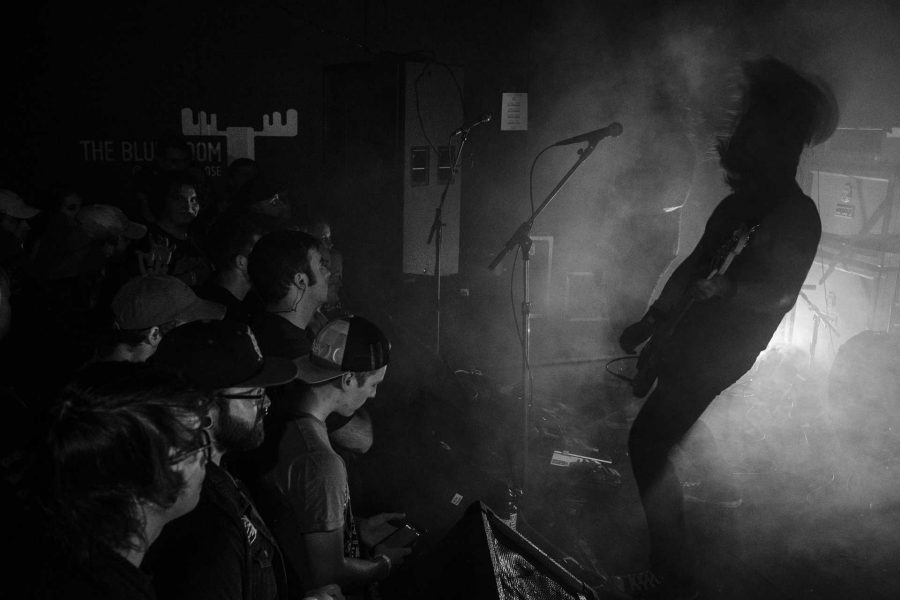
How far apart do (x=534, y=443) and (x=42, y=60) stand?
17.0ft

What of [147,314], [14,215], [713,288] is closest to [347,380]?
[147,314]

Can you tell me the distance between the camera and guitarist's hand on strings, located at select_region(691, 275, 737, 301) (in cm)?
292

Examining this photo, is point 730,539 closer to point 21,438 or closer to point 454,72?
point 21,438

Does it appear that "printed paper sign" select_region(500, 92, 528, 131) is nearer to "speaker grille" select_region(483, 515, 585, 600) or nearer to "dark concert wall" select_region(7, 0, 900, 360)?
"dark concert wall" select_region(7, 0, 900, 360)

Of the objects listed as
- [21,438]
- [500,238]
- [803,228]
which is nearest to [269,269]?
[21,438]

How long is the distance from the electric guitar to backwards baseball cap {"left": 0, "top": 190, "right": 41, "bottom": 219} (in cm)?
381

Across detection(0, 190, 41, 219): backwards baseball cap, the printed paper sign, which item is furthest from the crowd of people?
the printed paper sign

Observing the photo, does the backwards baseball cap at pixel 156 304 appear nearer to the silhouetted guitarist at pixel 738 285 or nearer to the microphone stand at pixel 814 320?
the silhouetted guitarist at pixel 738 285

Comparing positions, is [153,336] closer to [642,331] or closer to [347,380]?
[347,380]

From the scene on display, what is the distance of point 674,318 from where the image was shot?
3.15 meters

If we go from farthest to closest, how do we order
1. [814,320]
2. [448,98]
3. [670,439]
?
[448,98]
[814,320]
[670,439]

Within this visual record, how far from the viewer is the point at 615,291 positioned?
7223mm

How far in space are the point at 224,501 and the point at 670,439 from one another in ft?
6.86

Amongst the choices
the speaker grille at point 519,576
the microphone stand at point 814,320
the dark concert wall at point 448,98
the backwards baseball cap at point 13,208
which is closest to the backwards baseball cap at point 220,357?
the speaker grille at point 519,576
